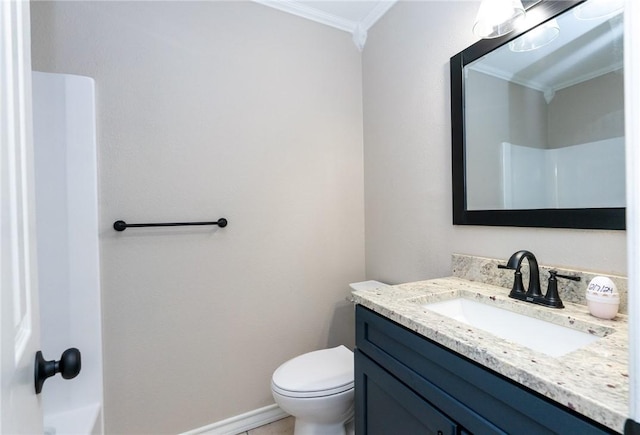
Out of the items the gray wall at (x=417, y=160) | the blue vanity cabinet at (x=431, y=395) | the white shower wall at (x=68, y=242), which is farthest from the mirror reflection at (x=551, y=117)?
the white shower wall at (x=68, y=242)

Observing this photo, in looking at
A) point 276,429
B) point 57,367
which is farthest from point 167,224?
point 276,429

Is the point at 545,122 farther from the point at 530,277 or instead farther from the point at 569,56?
the point at 530,277

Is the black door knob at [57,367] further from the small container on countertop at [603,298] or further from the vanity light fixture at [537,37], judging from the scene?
the vanity light fixture at [537,37]

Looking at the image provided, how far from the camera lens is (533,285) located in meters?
0.95

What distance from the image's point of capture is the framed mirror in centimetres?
86

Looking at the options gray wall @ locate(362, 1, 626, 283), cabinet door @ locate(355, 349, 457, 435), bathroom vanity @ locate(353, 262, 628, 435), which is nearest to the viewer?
bathroom vanity @ locate(353, 262, 628, 435)

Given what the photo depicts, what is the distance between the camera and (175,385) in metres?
1.46

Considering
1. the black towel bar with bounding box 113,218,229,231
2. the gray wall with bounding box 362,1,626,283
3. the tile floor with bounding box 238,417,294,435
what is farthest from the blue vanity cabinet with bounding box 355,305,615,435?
the black towel bar with bounding box 113,218,229,231

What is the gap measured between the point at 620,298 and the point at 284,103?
167cm

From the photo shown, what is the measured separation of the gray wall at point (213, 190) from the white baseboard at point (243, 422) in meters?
0.04

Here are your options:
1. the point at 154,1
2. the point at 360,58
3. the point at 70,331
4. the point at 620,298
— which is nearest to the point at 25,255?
the point at 70,331

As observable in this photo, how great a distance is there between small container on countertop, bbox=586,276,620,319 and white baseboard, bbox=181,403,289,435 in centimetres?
160

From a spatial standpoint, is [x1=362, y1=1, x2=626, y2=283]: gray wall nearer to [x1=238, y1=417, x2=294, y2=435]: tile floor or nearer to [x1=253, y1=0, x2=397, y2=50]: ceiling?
[x1=253, y1=0, x2=397, y2=50]: ceiling

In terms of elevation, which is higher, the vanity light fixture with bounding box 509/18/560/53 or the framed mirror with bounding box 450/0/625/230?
the vanity light fixture with bounding box 509/18/560/53
